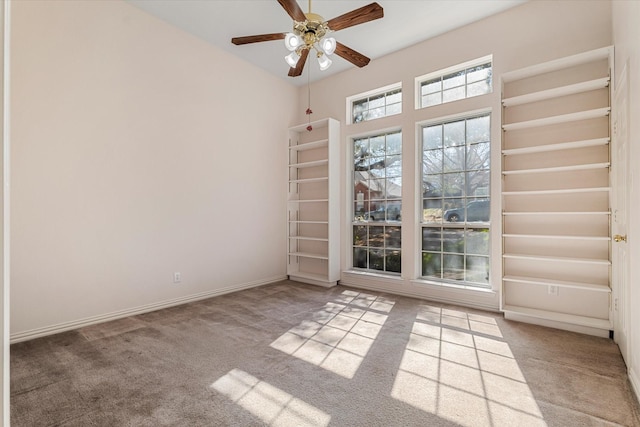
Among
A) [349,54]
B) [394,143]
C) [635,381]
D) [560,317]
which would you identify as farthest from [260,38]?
[560,317]

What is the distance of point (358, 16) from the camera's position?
2537mm

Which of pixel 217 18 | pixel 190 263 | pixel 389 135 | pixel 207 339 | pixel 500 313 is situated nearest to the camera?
pixel 207 339

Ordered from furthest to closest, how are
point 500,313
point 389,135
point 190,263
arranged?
point 389,135, point 190,263, point 500,313

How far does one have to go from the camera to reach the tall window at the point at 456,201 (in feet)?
12.6

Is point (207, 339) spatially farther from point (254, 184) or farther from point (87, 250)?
point (254, 184)

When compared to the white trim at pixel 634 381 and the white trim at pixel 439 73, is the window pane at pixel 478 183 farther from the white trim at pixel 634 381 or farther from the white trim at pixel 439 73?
the white trim at pixel 634 381

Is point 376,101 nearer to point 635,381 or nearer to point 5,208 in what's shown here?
point 635,381

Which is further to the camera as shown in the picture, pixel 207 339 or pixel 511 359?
pixel 207 339

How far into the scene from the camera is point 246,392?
200cm

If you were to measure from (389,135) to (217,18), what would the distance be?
2.78m

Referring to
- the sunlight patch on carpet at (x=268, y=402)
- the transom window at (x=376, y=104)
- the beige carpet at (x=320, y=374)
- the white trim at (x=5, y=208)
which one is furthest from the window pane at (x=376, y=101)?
the white trim at (x=5, y=208)

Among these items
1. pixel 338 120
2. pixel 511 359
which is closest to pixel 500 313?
pixel 511 359

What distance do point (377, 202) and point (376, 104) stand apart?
5.09 feet

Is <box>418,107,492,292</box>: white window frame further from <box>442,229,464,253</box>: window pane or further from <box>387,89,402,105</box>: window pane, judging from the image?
<box>387,89,402,105</box>: window pane
